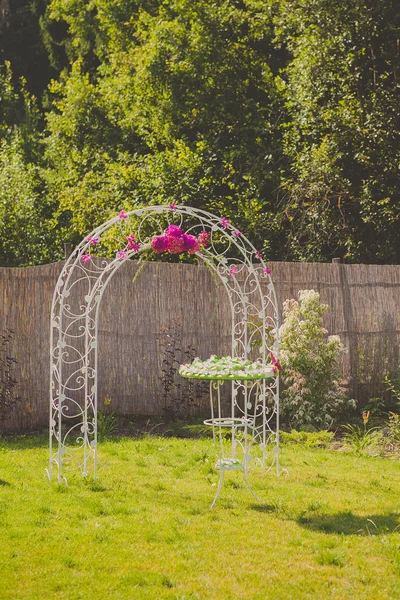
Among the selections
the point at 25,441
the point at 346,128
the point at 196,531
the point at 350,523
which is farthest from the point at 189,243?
the point at 346,128

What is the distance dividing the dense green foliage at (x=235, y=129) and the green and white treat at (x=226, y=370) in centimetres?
593

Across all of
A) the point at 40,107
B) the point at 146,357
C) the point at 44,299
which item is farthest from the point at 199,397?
the point at 40,107

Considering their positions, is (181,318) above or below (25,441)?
above

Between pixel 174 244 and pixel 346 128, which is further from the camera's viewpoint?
pixel 346 128

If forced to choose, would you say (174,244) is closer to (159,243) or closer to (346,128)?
(159,243)

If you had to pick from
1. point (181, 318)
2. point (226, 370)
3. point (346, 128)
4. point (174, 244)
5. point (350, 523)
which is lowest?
point (350, 523)

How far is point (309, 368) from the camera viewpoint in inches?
310

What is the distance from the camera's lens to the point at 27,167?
1512 centimetres

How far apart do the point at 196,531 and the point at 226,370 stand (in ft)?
3.78

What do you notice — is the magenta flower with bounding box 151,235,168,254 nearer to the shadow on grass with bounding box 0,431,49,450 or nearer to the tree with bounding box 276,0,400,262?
the shadow on grass with bounding box 0,431,49,450

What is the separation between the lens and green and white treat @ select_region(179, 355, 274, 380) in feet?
17.1

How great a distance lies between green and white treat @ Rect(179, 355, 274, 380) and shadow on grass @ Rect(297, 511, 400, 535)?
996 mm

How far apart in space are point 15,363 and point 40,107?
11591mm

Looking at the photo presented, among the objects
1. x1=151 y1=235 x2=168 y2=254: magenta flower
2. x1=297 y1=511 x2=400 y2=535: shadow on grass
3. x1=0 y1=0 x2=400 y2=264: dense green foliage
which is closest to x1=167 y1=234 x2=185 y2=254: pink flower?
x1=151 y1=235 x2=168 y2=254: magenta flower
